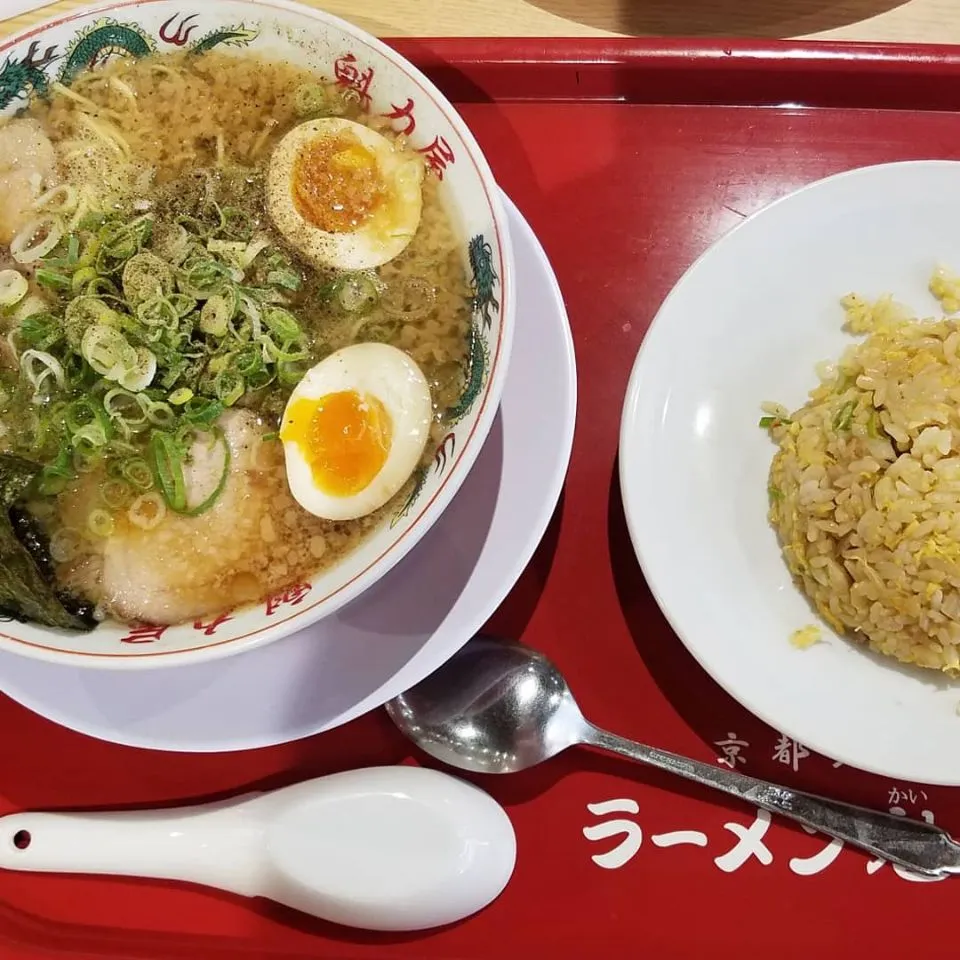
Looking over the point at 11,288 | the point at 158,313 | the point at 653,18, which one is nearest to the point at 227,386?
the point at 158,313

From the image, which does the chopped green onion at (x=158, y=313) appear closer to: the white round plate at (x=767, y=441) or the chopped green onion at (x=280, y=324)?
the chopped green onion at (x=280, y=324)

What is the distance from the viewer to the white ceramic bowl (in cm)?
112

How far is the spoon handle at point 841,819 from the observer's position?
1.37 metres

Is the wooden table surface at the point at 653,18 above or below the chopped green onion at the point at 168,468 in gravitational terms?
above

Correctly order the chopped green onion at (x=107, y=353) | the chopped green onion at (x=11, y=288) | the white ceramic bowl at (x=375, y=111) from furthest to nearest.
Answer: the chopped green onion at (x=11, y=288), the chopped green onion at (x=107, y=353), the white ceramic bowl at (x=375, y=111)

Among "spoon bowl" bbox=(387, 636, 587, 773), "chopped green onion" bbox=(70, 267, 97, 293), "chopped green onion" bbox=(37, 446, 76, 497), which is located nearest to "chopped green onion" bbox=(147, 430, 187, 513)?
"chopped green onion" bbox=(37, 446, 76, 497)

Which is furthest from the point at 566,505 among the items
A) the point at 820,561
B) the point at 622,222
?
the point at 622,222

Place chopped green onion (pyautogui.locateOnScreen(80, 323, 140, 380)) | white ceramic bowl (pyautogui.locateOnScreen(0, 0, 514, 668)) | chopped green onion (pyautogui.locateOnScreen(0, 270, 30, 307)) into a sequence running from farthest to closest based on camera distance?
chopped green onion (pyautogui.locateOnScreen(0, 270, 30, 307)), chopped green onion (pyautogui.locateOnScreen(80, 323, 140, 380)), white ceramic bowl (pyautogui.locateOnScreen(0, 0, 514, 668))

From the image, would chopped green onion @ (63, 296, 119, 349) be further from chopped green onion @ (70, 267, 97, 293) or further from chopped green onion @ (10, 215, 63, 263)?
chopped green onion @ (10, 215, 63, 263)

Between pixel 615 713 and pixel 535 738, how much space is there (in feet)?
0.50

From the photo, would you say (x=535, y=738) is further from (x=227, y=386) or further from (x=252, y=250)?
(x=252, y=250)

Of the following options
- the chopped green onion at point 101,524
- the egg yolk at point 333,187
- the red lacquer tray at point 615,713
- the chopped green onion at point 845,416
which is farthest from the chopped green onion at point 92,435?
the chopped green onion at point 845,416

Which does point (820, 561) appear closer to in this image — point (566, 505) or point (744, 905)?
point (566, 505)

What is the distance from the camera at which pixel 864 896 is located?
139 cm
